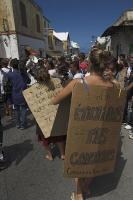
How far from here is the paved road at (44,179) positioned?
3850 mm

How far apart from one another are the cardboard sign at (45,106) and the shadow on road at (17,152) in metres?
1.11

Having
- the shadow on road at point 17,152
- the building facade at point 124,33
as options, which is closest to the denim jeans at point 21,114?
the shadow on road at point 17,152

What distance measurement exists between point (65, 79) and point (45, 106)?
98.7 inches

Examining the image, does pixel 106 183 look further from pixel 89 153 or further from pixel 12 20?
pixel 12 20

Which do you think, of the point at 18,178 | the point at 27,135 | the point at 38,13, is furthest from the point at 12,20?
the point at 18,178

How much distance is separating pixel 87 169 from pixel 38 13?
104 feet

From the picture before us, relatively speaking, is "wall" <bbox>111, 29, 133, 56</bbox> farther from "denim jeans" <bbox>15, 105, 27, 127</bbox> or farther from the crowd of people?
"denim jeans" <bbox>15, 105, 27, 127</bbox>

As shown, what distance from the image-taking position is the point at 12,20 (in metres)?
21.8

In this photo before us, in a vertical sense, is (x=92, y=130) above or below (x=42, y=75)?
below

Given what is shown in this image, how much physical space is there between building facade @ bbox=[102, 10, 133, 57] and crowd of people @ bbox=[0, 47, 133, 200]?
31.4ft

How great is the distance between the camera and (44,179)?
4301 mm

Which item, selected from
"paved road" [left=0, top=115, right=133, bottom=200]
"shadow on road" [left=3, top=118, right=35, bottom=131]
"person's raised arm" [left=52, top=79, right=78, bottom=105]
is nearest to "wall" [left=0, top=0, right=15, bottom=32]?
"shadow on road" [left=3, top=118, right=35, bottom=131]

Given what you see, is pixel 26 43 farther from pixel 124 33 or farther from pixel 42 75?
pixel 42 75

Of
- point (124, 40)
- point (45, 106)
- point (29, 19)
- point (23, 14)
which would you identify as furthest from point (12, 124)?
point (29, 19)
